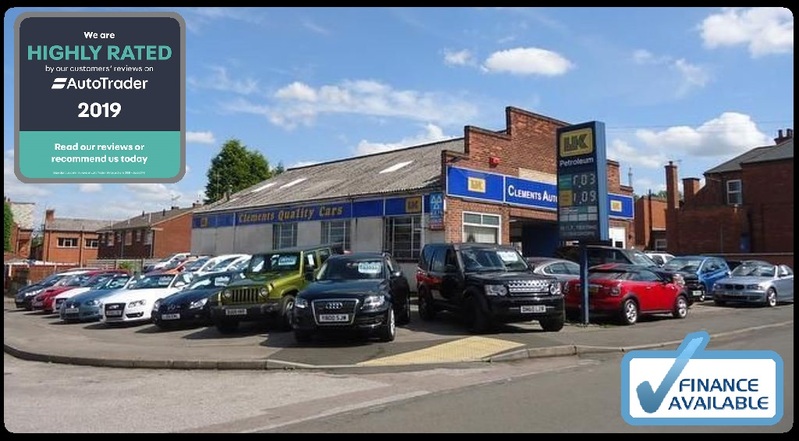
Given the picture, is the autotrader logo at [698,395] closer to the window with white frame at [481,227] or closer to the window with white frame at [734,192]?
the window with white frame at [481,227]

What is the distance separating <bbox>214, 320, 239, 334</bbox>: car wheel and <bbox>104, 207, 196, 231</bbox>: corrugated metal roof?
45.7 metres

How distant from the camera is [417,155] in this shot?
31.5 m

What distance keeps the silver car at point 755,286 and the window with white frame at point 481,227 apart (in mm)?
7931

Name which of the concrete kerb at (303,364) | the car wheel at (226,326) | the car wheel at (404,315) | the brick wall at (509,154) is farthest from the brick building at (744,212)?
the car wheel at (226,326)

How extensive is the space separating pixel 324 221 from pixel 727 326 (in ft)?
56.8

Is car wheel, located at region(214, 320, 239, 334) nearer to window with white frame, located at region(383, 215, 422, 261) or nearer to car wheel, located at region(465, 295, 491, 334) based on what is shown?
car wheel, located at region(465, 295, 491, 334)

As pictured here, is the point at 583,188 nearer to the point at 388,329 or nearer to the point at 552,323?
the point at 552,323

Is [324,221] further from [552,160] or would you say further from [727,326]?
[727,326]

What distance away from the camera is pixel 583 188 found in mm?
15289

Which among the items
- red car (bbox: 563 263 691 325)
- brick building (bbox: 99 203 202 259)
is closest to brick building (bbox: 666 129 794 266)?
red car (bbox: 563 263 691 325)

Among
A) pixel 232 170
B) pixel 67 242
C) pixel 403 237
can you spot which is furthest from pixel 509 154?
pixel 67 242

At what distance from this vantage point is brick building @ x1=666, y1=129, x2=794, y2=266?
37.3 meters

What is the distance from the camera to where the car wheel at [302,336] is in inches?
494

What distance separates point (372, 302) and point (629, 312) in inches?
270
